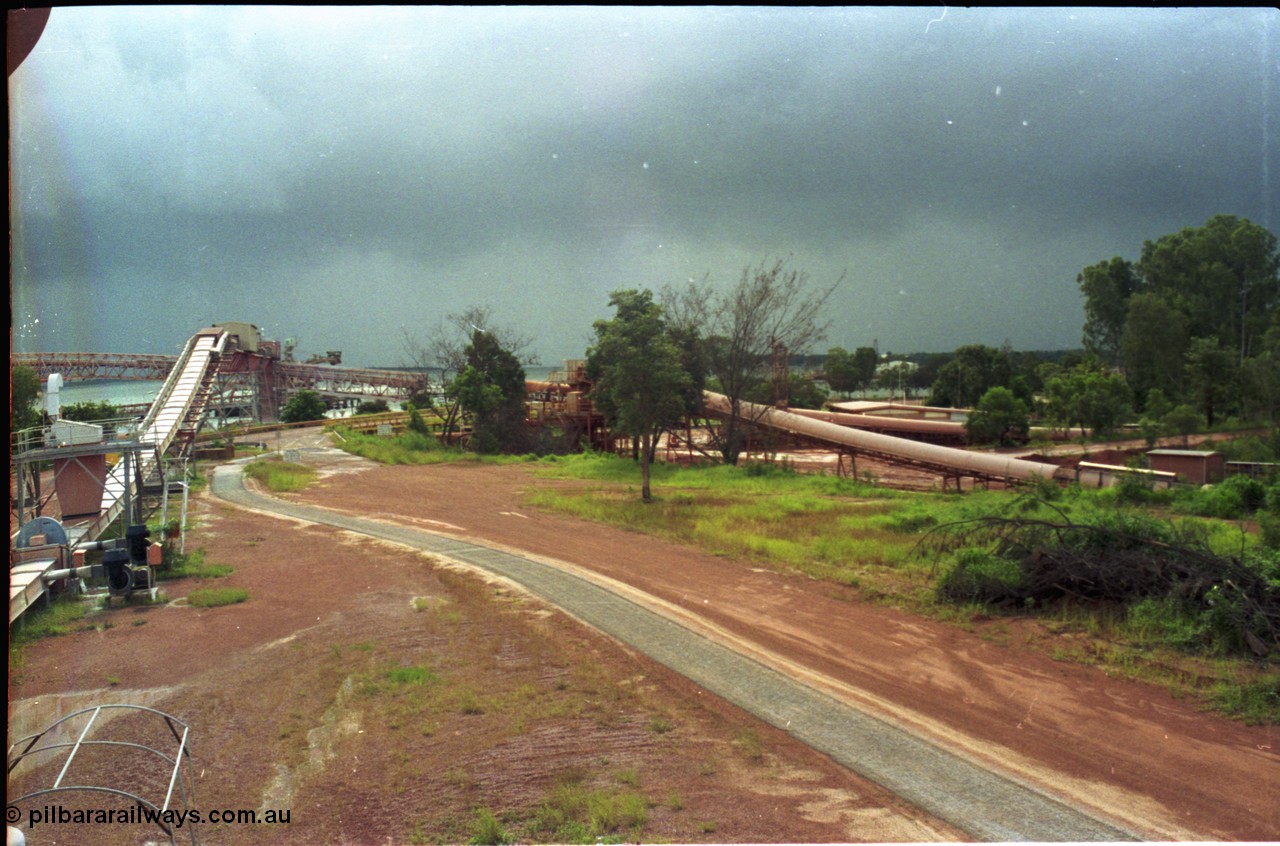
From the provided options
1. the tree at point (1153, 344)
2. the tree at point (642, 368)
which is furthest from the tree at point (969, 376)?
the tree at point (642, 368)

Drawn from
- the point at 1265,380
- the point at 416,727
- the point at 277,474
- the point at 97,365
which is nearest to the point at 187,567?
the point at 97,365

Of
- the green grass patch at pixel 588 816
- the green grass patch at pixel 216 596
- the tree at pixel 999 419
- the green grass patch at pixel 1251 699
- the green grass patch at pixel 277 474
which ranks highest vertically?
the tree at pixel 999 419

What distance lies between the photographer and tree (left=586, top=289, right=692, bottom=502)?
12617 mm

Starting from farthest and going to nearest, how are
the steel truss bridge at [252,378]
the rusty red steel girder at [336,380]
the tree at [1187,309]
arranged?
1. the tree at [1187,309]
2. the rusty red steel girder at [336,380]
3. the steel truss bridge at [252,378]

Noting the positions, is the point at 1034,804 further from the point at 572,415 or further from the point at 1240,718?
the point at 572,415

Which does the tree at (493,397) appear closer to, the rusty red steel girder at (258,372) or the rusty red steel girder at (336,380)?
the rusty red steel girder at (258,372)

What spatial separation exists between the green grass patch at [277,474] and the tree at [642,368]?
4.93 meters

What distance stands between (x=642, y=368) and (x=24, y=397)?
889cm

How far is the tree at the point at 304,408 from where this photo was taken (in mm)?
9531

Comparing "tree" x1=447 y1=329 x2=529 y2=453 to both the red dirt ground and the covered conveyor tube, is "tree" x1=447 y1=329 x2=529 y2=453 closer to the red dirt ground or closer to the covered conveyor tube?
the covered conveyor tube

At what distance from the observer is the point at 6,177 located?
252 cm

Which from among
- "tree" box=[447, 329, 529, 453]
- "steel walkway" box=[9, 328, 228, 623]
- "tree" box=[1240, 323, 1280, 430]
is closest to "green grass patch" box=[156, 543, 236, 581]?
"steel walkway" box=[9, 328, 228, 623]

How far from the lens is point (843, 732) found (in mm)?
4926

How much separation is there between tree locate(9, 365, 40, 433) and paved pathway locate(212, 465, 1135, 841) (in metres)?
4.38
